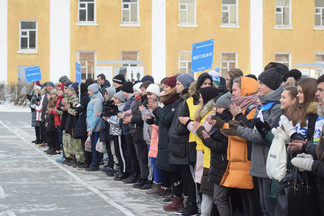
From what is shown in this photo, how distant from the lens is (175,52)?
143 ft

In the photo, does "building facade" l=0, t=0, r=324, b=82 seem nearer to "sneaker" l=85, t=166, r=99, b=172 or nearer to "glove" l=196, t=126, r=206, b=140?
"sneaker" l=85, t=166, r=99, b=172

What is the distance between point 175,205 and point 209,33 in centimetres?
3472

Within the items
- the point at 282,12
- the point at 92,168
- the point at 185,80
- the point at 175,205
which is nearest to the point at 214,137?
the point at 185,80

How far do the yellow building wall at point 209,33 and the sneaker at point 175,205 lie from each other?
33.7 metres

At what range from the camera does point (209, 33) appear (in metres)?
43.8

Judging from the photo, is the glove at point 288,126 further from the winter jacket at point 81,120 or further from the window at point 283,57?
the window at point 283,57

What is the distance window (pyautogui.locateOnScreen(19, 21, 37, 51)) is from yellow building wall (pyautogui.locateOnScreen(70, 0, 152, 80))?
8.67ft

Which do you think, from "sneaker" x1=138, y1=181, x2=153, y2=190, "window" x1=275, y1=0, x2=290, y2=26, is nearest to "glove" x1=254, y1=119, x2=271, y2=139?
"sneaker" x1=138, y1=181, x2=153, y2=190

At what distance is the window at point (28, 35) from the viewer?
1704 inches

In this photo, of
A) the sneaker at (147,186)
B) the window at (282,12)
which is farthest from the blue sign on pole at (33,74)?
the window at (282,12)

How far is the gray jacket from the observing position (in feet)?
23.9

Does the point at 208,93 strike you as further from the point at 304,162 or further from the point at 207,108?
the point at 304,162

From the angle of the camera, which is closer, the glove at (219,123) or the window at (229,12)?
the glove at (219,123)

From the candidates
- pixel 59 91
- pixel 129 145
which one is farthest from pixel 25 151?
pixel 129 145
